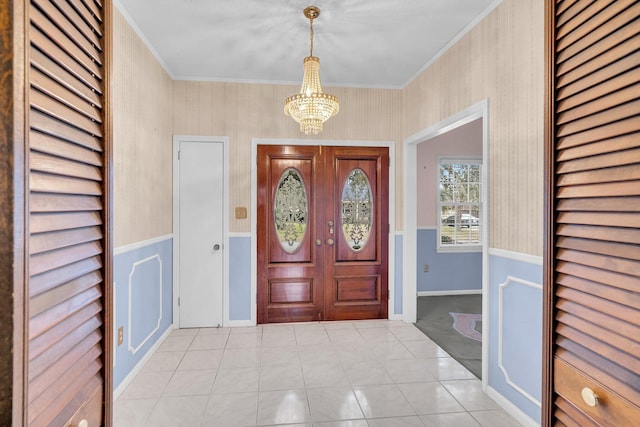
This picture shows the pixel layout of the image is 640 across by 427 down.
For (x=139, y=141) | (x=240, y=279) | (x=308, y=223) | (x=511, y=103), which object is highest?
(x=511, y=103)

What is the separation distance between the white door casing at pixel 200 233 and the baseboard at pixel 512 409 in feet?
8.89

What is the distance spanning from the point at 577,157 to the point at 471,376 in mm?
2338

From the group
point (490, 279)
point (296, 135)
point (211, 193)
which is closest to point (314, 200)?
point (296, 135)

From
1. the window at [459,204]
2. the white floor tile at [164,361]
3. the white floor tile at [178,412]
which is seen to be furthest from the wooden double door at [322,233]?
the window at [459,204]

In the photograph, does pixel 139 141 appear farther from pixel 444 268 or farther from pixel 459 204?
pixel 459 204

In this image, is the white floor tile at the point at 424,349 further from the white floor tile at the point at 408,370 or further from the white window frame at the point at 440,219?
the white window frame at the point at 440,219

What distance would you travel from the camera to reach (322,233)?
12.7 ft

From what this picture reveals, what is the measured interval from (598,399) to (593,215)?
1.49 feet

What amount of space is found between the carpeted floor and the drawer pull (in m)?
2.08

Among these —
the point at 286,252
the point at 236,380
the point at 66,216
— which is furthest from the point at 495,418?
the point at 66,216

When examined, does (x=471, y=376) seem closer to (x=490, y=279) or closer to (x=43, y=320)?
(x=490, y=279)

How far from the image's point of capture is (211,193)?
3.69m

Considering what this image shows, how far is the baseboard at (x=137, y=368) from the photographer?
240 cm

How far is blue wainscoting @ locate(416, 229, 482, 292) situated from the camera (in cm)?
514
